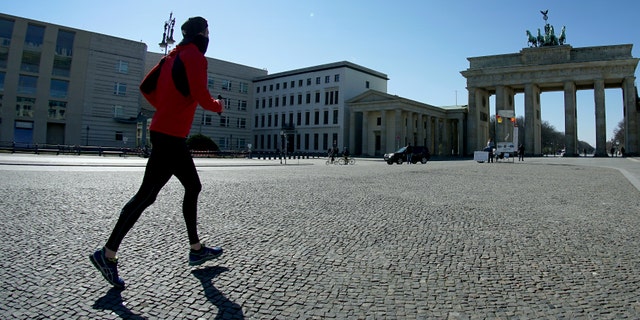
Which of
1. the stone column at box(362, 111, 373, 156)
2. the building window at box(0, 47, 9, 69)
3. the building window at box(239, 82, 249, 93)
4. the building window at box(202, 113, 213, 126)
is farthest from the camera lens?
the building window at box(239, 82, 249, 93)

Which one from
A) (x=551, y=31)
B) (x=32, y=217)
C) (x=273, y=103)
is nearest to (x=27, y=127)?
(x=273, y=103)

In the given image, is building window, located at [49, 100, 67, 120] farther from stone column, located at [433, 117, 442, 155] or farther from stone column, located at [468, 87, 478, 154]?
stone column, located at [468, 87, 478, 154]

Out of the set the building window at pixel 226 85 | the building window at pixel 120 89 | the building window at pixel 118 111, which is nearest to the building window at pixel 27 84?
the building window at pixel 120 89

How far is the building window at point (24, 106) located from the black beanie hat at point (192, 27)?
6117 centimetres

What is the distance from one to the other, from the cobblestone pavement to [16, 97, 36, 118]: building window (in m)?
56.4

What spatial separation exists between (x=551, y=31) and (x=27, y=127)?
78.6 meters

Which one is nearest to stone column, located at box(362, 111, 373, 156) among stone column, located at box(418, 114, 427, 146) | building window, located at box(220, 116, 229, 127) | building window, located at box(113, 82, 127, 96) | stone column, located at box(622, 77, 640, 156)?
stone column, located at box(418, 114, 427, 146)

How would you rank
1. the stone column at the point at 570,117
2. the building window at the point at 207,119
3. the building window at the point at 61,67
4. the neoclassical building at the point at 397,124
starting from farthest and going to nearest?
the building window at the point at 207,119 < the neoclassical building at the point at 397,124 < the stone column at the point at 570,117 < the building window at the point at 61,67

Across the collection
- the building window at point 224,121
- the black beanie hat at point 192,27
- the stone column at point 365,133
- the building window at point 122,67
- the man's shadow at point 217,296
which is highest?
the building window at point 122,67

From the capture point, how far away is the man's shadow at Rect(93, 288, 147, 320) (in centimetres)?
236

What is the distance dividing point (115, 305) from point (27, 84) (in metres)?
63.3

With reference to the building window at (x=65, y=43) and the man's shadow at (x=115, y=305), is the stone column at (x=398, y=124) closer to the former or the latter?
the building window at (x=65, y=43)

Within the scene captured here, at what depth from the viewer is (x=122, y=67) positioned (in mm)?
59281

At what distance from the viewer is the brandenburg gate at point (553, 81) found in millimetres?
53031
